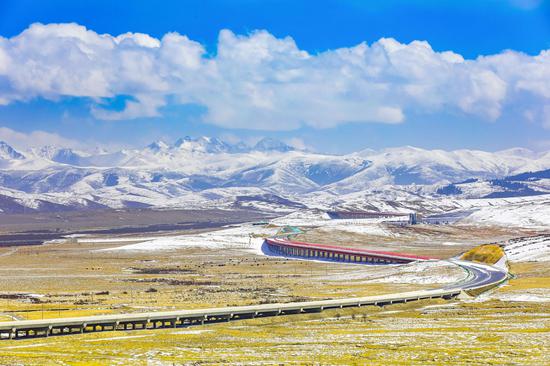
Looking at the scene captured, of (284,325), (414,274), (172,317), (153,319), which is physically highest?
(414,274)

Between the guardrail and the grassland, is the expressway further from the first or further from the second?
the grassland

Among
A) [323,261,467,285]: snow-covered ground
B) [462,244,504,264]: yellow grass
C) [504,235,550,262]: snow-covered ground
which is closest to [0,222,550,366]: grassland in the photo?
[323,261,467,285]: snow-covered ground

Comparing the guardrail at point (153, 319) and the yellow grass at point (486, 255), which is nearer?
the guardrail at point (153, 319)

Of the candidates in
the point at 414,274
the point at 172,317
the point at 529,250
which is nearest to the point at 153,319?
the point at 172,317

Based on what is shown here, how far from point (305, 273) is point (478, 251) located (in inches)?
1676

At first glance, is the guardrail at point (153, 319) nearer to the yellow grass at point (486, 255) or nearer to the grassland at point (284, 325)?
the grassland at point (284, 325)

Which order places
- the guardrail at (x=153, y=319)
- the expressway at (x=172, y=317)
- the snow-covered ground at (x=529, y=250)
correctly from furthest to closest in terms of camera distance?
the snow-covered ground at (x=529, y=250), the expressway at (x=172, y=317), the guardrail at (x=153, y=319)

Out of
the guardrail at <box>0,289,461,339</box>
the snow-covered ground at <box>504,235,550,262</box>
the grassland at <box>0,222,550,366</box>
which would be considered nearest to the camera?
the grassland at <box>0,222,550,366</box>

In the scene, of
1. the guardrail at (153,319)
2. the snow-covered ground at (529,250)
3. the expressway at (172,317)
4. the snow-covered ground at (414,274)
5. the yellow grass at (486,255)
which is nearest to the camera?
the guardrail at (153,319)

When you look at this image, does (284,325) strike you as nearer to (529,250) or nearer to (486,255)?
(486,255)

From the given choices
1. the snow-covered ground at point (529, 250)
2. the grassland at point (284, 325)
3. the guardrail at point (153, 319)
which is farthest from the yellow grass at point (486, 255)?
the guardrail at point (153, 319)

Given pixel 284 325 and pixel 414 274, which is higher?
pixel 414 274

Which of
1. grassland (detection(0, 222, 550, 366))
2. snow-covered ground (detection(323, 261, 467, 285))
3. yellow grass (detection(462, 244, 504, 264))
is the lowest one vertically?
grassland (detection(0, 222, 550, 366))

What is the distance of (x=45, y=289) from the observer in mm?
129125
